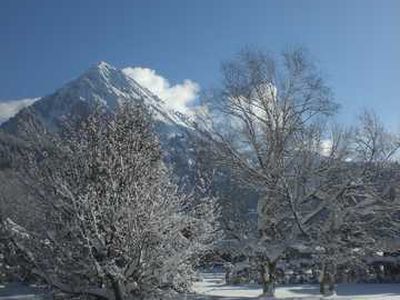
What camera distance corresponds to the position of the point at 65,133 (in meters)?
15.3

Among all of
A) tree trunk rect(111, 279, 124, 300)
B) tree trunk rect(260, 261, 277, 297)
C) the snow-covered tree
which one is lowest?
tree trunk rect(111, 279, 124, 300)

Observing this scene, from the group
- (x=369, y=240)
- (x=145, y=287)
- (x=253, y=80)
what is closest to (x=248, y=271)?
(x=369, y=240)

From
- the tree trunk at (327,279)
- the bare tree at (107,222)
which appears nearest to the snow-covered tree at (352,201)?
the tree trunk at (327,279)

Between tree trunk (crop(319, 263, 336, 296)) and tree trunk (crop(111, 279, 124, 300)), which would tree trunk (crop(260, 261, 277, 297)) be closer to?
tree trunk (crop(319, 263, 336, 296))

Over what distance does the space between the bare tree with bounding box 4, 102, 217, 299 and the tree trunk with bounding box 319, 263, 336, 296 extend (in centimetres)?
924

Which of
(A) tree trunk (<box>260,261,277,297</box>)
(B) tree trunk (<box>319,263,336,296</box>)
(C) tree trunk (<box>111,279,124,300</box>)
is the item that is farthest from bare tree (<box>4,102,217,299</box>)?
(B) tree trunk (<box>319,263,336,296</box>)

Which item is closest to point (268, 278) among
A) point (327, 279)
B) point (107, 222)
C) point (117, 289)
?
point (327, 279)

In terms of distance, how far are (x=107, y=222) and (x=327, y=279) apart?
1365 cm

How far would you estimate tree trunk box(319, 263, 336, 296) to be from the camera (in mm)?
22766

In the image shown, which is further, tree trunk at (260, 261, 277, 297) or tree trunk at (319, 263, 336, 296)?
tree trunk at (319, 263, 336, 296)

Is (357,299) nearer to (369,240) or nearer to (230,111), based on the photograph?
(369,240)

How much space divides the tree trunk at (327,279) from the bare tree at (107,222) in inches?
364

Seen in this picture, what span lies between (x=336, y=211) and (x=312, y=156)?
2.33 m

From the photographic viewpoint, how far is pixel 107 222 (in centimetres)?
1355
